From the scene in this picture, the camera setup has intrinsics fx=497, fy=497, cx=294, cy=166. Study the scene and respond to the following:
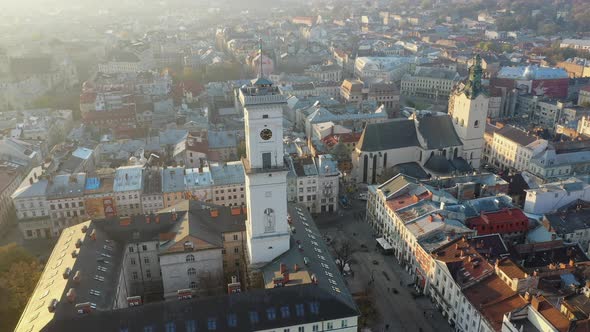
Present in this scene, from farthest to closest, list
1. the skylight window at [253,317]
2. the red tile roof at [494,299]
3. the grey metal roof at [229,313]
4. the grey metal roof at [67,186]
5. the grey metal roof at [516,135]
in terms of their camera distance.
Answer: the grey metal roof at [516,135] → the grey metal roof at [67,186] → the red tile roof at [494,299] → the skylight window at [253,317] → the grey metal roof at [229,313]

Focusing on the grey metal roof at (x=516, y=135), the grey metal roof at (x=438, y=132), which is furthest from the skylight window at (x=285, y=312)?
the grey metal roof at (x=516, y=135)

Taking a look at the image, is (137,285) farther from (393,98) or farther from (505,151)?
(393,98)

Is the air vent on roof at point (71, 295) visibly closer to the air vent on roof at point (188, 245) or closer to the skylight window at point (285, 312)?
the air vent on roof at point (188, 245)

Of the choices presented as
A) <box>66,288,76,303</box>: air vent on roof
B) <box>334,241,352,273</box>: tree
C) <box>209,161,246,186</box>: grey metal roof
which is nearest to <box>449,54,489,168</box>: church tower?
<box>334,241,352,273</box>: tree

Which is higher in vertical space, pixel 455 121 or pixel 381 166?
pixel 455 121

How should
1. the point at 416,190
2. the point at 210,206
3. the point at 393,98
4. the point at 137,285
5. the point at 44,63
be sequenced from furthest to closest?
the point at 44,63, the point at 393,98, the point at 416,190, the point at 210,206, the point at 137,285

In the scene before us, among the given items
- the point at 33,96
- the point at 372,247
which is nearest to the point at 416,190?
the point at 372,247
